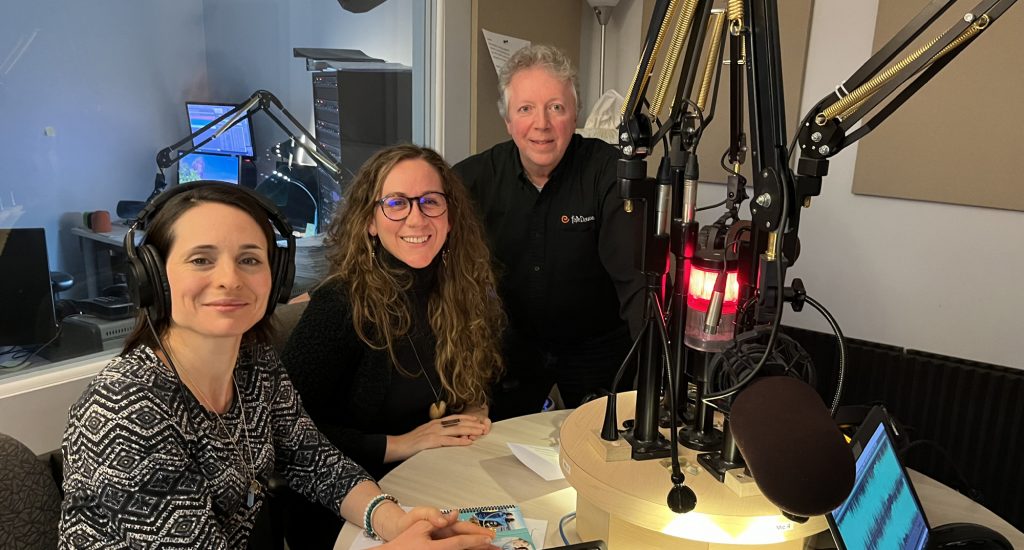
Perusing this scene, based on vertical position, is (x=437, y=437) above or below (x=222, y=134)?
below

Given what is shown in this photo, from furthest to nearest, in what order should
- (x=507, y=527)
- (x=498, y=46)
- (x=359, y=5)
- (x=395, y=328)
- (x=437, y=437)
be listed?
(x=498, y=46)
(x=359, y=5)
(x=395, y=328)
(x=437, y=437)
(x=507, y=527)

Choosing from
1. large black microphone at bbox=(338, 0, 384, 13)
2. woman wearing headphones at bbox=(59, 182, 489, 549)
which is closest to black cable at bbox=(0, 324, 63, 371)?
woman wearing headphones at bbox=(59, 182, 489, 549)

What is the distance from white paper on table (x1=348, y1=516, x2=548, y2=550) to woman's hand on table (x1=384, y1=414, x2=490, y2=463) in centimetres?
32

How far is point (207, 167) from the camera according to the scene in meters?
2.32

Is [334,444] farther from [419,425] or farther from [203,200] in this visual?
[203,200]

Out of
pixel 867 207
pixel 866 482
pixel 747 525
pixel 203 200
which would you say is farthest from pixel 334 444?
pixel 867 207

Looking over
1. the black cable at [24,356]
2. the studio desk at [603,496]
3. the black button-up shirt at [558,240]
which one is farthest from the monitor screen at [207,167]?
the studio desk at [603,496]

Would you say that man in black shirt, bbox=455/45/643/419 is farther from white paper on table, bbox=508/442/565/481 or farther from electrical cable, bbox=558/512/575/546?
electrical cable, bbox=558/512/575/546

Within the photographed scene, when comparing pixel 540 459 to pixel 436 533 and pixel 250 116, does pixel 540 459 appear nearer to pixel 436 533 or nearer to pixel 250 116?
pixel 436 533

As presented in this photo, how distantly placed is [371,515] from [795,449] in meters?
0.84

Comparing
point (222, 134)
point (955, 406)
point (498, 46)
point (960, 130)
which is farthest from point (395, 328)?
point (960, 130)

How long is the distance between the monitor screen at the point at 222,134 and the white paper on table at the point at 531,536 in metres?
1.53

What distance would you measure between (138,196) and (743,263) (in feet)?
6.17

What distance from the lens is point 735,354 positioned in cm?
93
